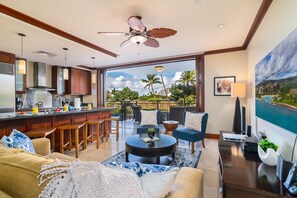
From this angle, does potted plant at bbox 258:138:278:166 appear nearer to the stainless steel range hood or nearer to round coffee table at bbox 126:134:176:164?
round coffee table at bbox 126:134:176:164

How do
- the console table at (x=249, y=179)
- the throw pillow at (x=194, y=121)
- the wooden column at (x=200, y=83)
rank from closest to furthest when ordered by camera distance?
the console table at (x=249, y=179)
the throw pillow at (x=194, y=121)
the wooden column at (x=200, y=83)

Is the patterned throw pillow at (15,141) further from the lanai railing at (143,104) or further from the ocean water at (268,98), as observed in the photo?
the lanai railing at (143,104)

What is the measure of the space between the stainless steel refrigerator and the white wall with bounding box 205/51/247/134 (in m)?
5.59

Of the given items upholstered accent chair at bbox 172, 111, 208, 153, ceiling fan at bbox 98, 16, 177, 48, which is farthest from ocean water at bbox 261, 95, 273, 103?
ceiling fan at bbox 98, 16, 177, 48

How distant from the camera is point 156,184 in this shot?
2.67ft

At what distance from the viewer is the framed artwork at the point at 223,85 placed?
13.8 feet

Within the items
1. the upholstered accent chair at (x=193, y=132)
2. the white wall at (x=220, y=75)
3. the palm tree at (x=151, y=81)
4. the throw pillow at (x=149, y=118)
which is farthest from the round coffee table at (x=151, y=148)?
the palm tree at (x=151, y=81)

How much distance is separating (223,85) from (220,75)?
0.30 meters

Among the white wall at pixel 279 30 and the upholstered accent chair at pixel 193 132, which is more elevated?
the white wall at pixel 279 30

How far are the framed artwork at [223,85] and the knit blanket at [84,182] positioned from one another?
421cm

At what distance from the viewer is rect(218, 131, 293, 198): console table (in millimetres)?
1064

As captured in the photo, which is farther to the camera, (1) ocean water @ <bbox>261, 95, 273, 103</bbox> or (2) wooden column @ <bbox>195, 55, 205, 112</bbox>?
(2) wooden column @ <bbox>195, 55, 205, 112</bbox>

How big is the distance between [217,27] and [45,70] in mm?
5843

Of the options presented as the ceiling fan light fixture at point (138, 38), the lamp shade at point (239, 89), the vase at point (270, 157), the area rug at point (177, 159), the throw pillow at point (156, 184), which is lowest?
the area rug at point (177, 159)
